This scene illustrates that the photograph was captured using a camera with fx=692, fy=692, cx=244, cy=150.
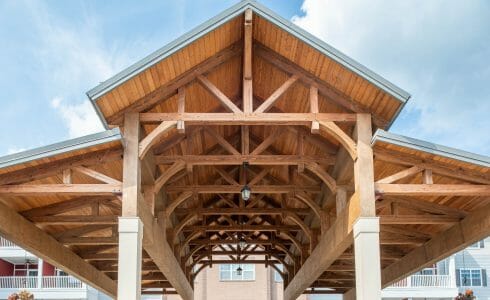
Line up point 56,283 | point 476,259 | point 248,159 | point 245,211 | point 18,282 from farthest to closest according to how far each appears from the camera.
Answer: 1. point 476,259
2. point 56,283
3. point 18,282
4. point 245,211
5. point 248,159

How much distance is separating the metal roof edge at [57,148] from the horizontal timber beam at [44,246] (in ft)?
5.42

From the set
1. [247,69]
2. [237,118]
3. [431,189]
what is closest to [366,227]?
[431,189]

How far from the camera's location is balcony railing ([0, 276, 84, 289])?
3716 centimetres

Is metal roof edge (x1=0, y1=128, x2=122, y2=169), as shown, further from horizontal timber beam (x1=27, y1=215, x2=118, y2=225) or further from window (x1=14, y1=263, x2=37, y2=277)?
window (x1=14, y1=263, x2=37, y2=277)

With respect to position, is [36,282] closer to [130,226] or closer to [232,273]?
[232,273]

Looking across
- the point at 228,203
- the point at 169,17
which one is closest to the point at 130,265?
the point at 228,203

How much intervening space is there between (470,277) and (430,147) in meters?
30.4

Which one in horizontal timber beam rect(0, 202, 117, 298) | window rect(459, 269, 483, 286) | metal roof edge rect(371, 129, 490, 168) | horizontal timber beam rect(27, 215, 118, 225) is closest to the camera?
metal roof edge rect(371, 129, 490, 168)

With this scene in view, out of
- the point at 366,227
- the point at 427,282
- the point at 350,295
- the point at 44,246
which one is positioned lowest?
the point at 350,295

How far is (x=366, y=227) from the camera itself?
11.7 metres

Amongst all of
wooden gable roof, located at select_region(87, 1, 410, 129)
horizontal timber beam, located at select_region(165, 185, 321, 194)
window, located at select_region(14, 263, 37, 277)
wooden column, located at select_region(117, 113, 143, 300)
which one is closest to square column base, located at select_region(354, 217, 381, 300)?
wooden gable roof, located at select_region(87, 1, 410, 129)

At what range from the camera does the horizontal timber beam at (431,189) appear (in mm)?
12008

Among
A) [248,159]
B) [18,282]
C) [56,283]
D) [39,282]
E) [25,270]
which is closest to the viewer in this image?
[248,159]

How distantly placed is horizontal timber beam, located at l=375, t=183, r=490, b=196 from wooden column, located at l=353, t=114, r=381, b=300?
0.30 metres
